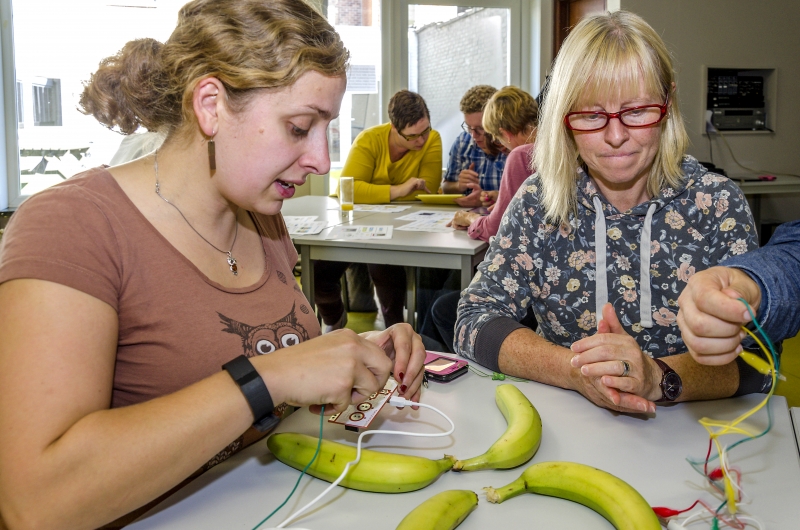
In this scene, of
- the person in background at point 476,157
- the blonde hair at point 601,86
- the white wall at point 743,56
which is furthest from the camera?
the white wall at point 743,56

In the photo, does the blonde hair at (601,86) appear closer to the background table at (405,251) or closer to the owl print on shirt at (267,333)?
the owl print on shirt at (267,333)

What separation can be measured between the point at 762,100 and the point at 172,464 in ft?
20.0

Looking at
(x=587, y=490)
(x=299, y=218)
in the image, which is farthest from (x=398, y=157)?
(x=587, y=490)

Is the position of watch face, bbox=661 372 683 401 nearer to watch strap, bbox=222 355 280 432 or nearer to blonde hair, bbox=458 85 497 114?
watch strap, bbox=222 355 280 432

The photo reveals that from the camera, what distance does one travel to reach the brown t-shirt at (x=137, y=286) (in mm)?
918

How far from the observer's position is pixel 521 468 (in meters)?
1.00

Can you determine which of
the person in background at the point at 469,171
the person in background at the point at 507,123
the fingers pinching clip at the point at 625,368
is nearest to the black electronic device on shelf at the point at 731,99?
the person in background at the point at 469,171

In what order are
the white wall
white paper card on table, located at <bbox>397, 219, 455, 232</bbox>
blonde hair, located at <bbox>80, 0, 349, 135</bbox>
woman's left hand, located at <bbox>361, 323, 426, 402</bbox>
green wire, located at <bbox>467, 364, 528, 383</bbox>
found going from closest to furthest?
blonde hair, located at <bbox>80, 0, 349, 135</bbox> < woman's left hand, located at <bbox>361, 323, 426, 402</bbox> < green wire, located at <bbox>467, 364, 528, 383</bbox> < white paper card on table, located at <bbox>397, 219, 455, 232</bbox> < the white wall

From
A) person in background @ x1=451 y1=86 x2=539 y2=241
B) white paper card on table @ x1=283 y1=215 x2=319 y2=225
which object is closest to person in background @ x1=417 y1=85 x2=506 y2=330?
person in background @ x1=451 y1=86 x2=539 y2=241

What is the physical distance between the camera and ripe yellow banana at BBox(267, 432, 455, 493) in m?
0.93

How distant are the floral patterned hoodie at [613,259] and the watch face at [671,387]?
0.37m

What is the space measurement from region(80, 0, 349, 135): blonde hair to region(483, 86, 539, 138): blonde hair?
2361 mm

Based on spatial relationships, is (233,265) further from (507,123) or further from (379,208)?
(379,208)

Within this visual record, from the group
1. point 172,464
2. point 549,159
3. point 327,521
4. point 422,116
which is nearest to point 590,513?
point 327,521
